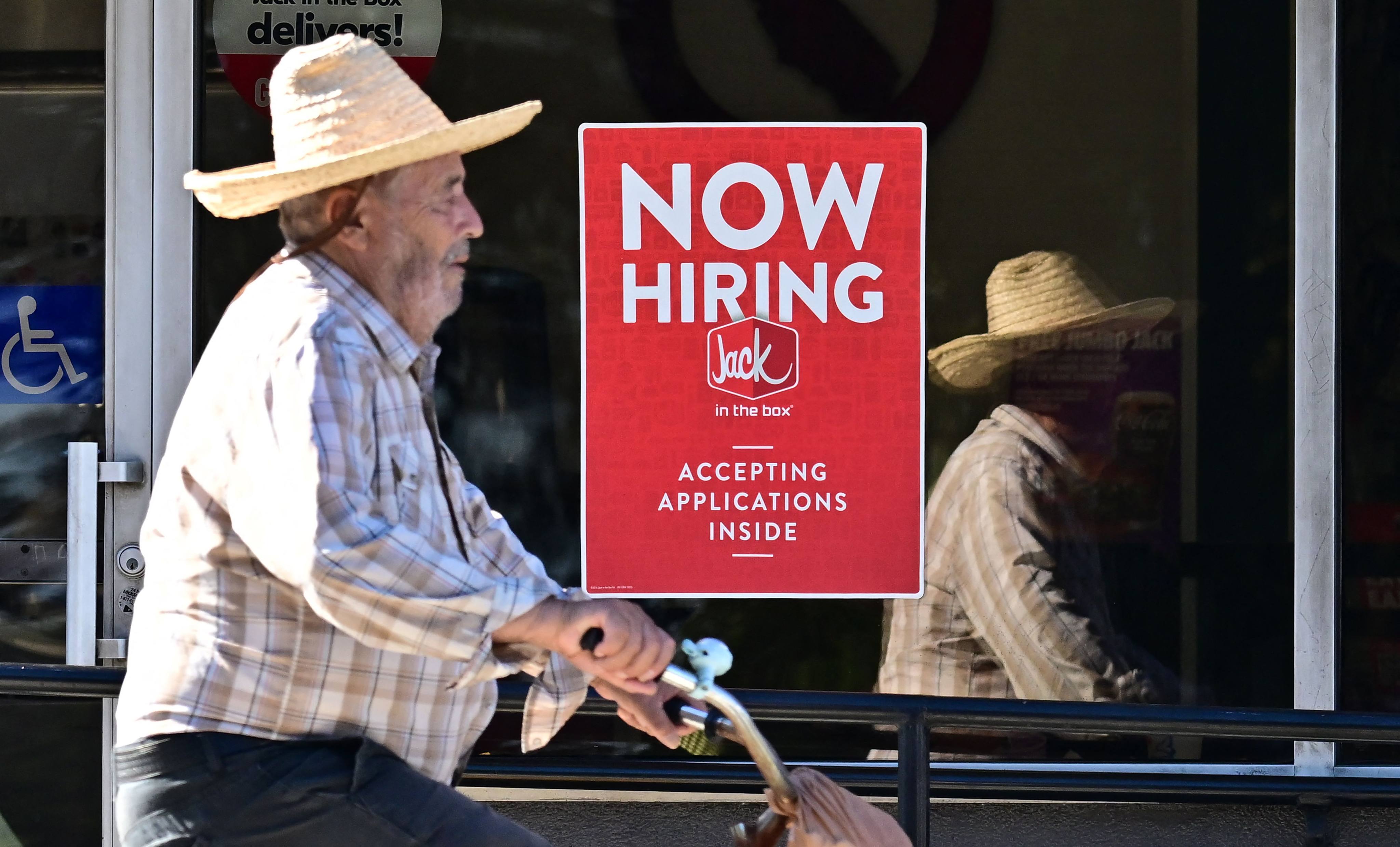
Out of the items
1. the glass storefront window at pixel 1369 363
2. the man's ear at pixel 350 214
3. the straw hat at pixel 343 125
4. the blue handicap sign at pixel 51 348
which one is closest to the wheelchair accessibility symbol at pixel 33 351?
the blue handicap sign at pixel 51 348

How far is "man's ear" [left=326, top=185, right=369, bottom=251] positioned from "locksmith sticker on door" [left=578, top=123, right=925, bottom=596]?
6.50ft

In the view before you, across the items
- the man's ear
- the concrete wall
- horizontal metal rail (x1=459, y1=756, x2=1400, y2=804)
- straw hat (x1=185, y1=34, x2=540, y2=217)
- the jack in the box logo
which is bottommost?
the concrete wall

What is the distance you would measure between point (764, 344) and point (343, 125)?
208cm

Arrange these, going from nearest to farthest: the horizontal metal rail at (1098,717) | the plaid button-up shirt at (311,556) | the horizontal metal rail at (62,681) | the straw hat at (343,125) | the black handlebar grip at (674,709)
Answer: the plaid button-up shirt at (311,556) → the straw hat at (343,125) → the black handlebar grip at (674,709) → the horizontal metal rail at (1098,717) → the horizontal metal rail at (62,681)

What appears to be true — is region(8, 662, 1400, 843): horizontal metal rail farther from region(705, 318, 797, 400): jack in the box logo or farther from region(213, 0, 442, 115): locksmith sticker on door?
region(213, 0, 442, 115): locksmith sticker on door

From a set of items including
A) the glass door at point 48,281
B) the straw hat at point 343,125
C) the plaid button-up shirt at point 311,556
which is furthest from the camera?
the glass door at point 48,281

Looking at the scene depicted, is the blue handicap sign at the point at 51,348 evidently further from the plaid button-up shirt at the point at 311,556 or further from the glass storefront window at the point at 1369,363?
the glass storefront window at the point at 1369,363

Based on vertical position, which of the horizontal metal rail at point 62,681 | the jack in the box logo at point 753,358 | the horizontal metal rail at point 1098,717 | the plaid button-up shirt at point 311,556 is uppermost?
the jack in the box logo at point 753,358

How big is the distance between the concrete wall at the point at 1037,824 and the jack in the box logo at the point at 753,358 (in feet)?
3.63

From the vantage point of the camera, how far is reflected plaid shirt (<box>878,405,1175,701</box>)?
3988 mm

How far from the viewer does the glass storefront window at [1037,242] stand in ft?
12.9

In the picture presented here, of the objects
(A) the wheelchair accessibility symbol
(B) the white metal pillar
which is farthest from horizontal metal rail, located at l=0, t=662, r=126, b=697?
(B) the white metal pillar

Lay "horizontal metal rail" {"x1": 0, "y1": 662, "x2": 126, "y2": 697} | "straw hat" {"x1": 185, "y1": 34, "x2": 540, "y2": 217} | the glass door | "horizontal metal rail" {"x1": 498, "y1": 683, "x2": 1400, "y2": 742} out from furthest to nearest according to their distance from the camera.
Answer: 1. the glass door
2. "horizontal metal rail" {"x1": 0, "y1": 662, "x2": 126, "y2": 697}
3. "horizontal metal rail" {"x1": 498, "y1": 683, "x2": 1400, "y2": 742}
4. "straw hat" {"x1": 185, "y1": 34, "x2": 540, "y2": 217}

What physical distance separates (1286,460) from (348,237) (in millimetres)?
2790
